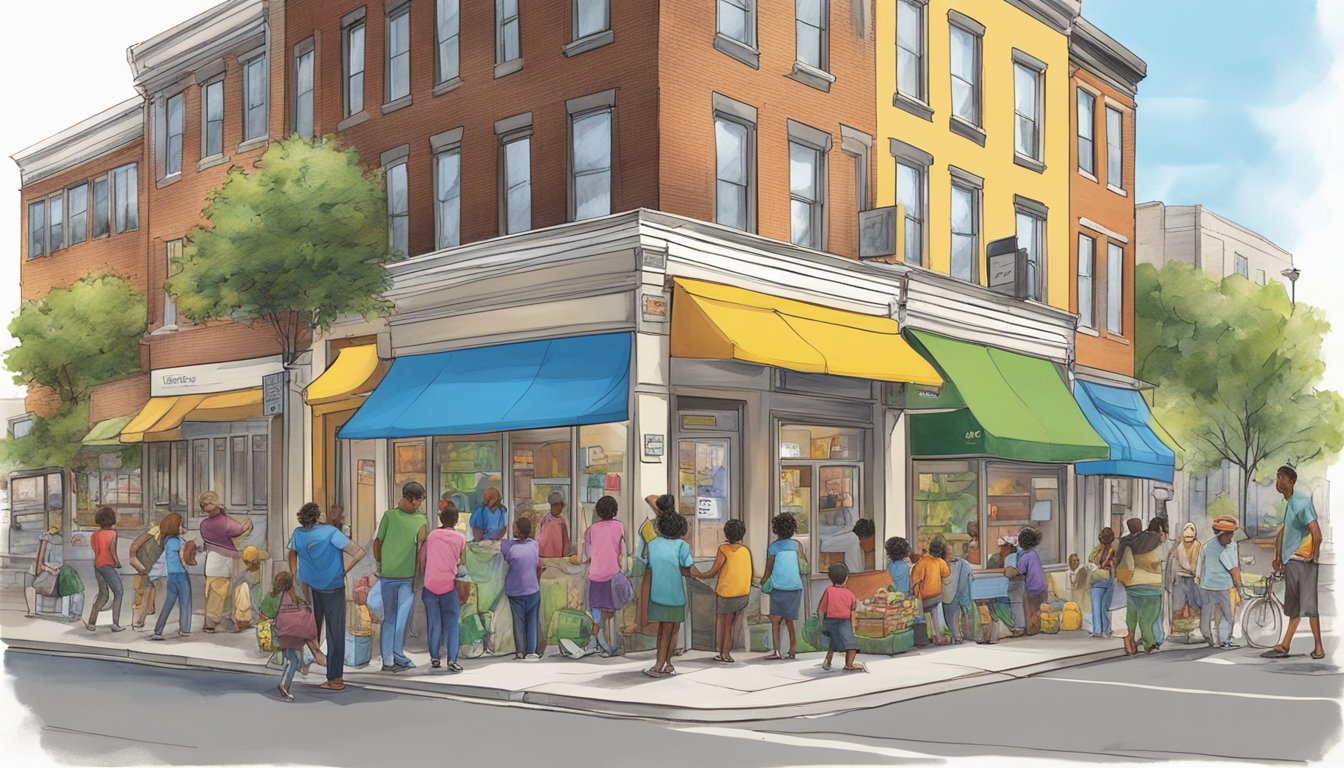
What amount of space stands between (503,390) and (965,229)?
34.7 feet

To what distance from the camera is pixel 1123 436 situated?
26.5 metres

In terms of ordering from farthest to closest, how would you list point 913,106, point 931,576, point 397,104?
point 913,106
point 397,104
point 931,576

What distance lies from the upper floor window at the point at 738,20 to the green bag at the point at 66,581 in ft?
40.3

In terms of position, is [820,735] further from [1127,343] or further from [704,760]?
[1127,343]

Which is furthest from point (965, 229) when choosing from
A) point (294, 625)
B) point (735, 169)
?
point (294, 625)

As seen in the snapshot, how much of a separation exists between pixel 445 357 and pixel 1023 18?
13.9 metres

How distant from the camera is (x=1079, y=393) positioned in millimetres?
26953

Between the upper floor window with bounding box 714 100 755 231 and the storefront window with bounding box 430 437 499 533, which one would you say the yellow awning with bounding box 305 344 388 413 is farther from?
the upper floor window with bounding box 714 100 755 231

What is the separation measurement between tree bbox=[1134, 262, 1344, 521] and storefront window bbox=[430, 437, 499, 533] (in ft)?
80.3

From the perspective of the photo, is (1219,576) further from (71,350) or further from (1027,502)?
(71,350)

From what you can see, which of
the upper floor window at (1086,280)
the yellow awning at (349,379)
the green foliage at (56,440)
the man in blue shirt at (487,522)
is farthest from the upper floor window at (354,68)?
the upper floor window at (1086,280)

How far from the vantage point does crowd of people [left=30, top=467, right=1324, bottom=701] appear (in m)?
→ 13.6

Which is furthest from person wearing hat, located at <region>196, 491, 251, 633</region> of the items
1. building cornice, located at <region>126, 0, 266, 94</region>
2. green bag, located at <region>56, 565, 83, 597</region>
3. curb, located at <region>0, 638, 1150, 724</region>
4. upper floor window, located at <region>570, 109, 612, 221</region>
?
building cornice, located at <region>126, 0, 266, 94</region>

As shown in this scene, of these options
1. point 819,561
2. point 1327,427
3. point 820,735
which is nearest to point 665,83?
point 819,561
